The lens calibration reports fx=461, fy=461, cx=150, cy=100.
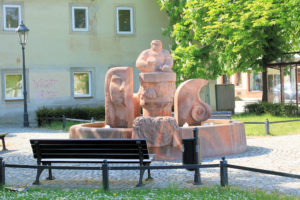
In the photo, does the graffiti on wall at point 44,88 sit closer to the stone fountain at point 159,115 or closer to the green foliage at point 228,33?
the green foliage at point 228,33

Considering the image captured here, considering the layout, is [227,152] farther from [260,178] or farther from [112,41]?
[112,41]

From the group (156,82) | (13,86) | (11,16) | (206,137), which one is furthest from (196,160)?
(11,16)

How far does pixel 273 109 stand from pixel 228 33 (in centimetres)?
424

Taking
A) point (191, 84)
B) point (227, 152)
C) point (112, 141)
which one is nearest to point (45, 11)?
point (191, 84)

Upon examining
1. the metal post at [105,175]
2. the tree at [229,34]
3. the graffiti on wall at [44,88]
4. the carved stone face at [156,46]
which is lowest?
the metal post at [105,175]

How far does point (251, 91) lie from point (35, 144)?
4503 centimetres

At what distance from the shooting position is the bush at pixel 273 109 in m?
21.1

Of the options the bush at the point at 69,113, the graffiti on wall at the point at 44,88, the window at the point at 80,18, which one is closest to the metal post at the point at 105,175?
the bush at the point at 69,113

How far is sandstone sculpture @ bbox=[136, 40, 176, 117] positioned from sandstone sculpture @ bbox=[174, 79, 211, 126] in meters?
0.43

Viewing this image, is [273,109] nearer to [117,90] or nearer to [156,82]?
[156,82]

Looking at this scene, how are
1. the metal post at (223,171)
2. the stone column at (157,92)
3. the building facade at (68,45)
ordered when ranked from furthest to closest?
the building facade at (68,45) < the stone column at (157,92) < the metal post at (223,171)

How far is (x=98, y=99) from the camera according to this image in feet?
78.7

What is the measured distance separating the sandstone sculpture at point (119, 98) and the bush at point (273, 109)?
11.8 metres

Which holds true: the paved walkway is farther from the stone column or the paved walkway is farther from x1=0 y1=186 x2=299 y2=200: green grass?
the stone column
